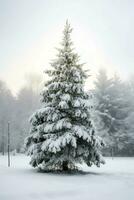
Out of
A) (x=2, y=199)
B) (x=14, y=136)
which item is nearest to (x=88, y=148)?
(x=2, y=199)

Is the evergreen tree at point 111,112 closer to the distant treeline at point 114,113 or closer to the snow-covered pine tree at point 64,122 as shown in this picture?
the distant treeline at point 114,113

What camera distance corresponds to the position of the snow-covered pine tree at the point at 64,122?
20844mm

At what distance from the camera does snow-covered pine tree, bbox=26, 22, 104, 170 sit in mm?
20844

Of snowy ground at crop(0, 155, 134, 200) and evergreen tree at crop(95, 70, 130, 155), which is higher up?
evergreen tree at crop(95, 70, 130, 155)

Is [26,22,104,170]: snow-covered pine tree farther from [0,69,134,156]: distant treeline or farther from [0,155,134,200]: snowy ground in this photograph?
[0,69,134,156]: distant treeline

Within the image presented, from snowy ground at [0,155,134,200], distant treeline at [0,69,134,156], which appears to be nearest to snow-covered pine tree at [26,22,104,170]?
snowy ground at [0,155,134,200]

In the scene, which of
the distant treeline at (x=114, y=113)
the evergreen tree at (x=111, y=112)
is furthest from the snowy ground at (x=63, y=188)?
the evergreen tree at (x=111, y=112)

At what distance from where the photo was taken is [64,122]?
2123 cm

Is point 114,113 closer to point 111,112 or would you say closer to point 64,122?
point 111,112

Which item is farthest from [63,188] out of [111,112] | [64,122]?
[111,112]

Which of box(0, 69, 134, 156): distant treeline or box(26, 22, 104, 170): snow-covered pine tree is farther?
box(0, 69, 134, 156): distant treeline

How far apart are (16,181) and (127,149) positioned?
31670mm

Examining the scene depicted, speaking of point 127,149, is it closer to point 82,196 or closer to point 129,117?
point 129,117

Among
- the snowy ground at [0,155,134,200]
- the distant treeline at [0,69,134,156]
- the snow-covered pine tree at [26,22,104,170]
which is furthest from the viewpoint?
the distant treeline at [0,69,134,156]
